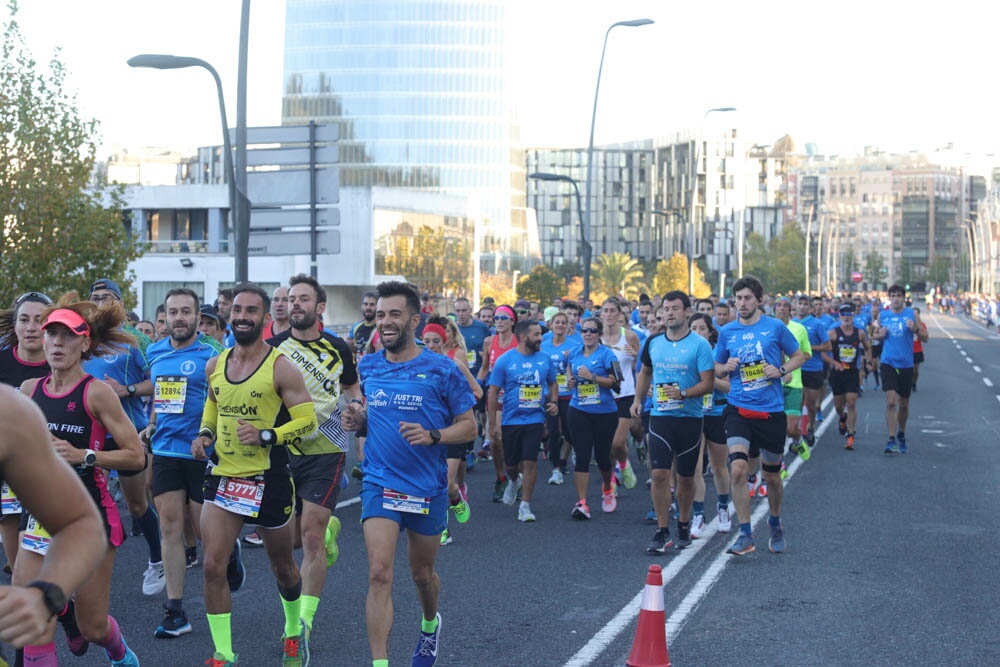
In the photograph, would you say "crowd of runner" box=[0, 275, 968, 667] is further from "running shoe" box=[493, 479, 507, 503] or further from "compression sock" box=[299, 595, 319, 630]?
"running shoe" box=[493, 479, 507, 503]

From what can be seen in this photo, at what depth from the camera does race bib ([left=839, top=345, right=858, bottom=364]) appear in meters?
19.2

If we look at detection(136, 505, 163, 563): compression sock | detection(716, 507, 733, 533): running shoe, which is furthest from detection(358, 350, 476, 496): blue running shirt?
detection(716, 507, 733, 533): running shoe

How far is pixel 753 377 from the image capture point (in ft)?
34.3

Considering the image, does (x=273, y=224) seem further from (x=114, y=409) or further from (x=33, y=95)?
(x=114, y=409)

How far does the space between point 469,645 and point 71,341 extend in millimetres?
2727

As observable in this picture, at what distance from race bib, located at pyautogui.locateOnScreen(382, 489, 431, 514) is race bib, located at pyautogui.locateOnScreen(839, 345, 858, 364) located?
1377cm

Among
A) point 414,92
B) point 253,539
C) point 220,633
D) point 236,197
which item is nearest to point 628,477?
point 253,539

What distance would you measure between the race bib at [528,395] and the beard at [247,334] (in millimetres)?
5683

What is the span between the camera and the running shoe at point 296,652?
6613 mm

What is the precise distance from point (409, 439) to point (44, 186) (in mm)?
21725

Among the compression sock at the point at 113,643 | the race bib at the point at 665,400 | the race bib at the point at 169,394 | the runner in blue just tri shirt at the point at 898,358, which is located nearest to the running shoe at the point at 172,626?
the race bib at the point at 169,394

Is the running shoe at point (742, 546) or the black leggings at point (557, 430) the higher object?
the black leggings at point (557, 430)

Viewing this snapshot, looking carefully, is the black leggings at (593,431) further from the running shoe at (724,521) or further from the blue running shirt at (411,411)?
the blue running shirt at (411,411)

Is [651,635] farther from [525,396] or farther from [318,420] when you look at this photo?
[525,396]
